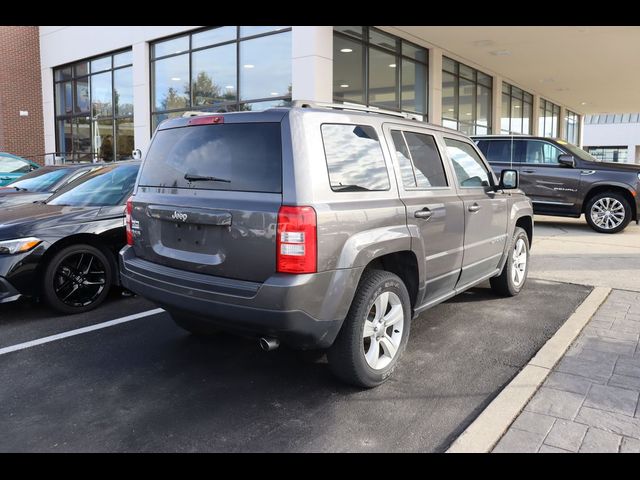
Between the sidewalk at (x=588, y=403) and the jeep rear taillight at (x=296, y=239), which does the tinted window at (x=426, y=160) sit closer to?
the jeep rear taillight at (x=296, y=239)

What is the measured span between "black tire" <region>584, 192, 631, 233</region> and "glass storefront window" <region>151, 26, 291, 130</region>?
6680 mm

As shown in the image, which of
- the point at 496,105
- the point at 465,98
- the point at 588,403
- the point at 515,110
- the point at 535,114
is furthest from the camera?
the point at 535,114

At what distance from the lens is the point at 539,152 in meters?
11.7

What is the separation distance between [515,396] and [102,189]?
16.1 ft

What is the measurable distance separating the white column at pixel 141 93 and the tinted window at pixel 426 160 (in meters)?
12.9

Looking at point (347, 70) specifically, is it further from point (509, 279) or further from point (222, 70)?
point (509, 279)

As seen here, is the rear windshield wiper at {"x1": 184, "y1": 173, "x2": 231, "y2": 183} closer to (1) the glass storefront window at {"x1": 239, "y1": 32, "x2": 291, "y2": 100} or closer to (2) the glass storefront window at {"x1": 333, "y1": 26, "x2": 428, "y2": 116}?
(1) the glass storefront window at {"x1": 239, "y1": 32, "x2": 291, "y2": 100}

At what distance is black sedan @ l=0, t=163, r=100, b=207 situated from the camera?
7.85 m

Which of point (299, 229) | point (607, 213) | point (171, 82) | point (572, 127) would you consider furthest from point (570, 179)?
point (572, 127)

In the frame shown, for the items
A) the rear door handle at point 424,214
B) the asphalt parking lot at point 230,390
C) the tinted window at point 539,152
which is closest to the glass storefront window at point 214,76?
the tinted window at point 539,152

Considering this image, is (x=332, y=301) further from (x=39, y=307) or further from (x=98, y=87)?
(x=98, y=87)

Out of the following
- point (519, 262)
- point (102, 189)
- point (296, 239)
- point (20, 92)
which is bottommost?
point (519, 262)
